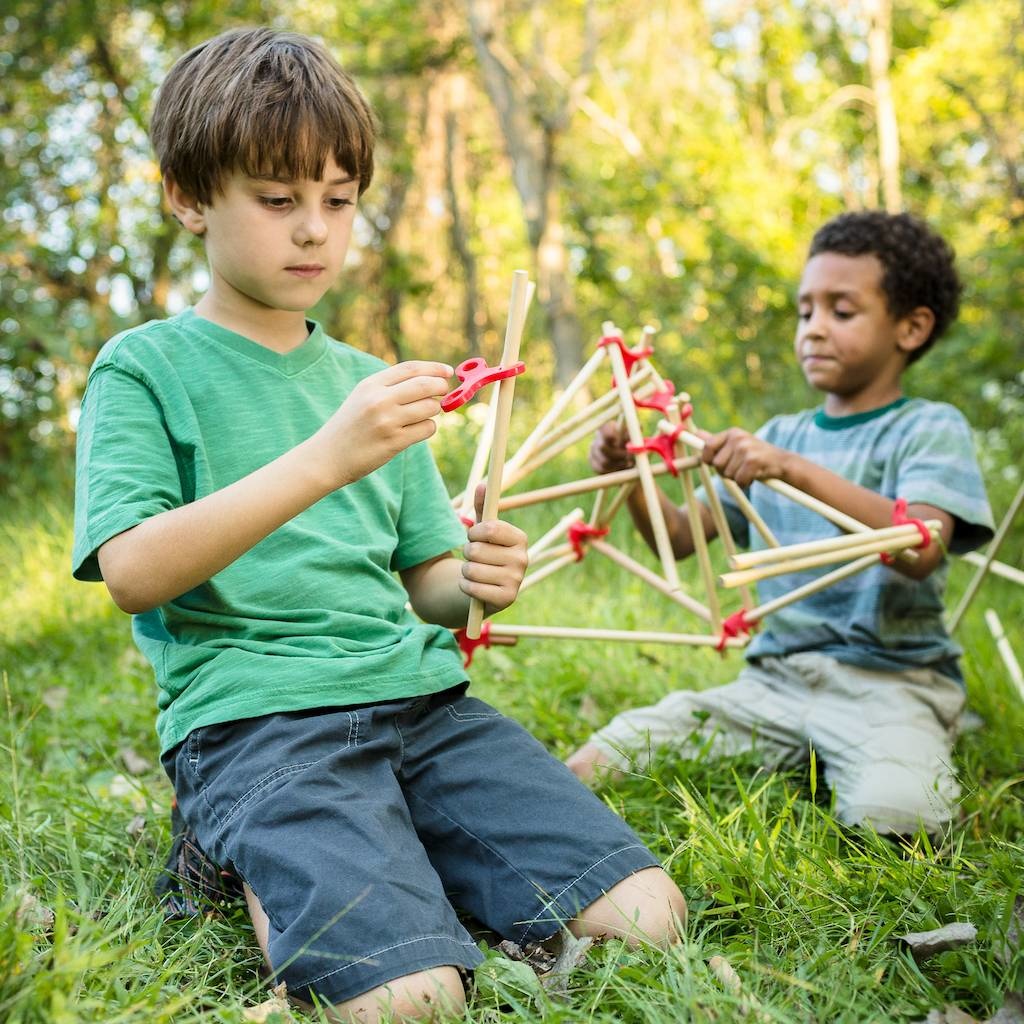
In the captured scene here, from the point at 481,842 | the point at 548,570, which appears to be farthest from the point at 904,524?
the point at 481,842

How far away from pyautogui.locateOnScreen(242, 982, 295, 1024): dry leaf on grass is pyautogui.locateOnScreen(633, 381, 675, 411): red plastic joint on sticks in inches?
49.1

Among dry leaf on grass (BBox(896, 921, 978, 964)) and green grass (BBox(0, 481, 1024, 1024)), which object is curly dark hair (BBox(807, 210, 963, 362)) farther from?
dry leaf on grass (BBox(896, 921, 978, 964))

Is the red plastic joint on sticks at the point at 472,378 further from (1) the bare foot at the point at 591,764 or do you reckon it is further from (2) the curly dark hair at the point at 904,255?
(2) the curly dark hair at the point at 904,255

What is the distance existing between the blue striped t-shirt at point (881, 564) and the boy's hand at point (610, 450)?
0.37 m

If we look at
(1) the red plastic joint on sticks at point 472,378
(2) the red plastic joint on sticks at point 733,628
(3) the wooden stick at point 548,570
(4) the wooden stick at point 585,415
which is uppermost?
(1) the red plastic joint on sticks at point 472,378

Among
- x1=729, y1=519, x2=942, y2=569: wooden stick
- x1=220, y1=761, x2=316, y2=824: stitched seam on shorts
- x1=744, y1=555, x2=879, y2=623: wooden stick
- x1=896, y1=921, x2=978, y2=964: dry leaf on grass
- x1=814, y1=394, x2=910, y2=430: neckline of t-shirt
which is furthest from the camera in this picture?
x1=814, y1=394, x2=910, y2=430: neckline of t-shirt

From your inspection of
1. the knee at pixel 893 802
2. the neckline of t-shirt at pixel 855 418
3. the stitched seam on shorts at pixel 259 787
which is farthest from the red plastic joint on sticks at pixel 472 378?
the neckline of t-shirt at pixel 855 418

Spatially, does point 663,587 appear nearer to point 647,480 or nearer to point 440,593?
point 647,480

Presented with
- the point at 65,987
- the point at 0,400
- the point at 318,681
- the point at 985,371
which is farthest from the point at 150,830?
the point at 985,371

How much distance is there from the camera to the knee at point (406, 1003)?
1320 mm

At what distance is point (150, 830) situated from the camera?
193cm

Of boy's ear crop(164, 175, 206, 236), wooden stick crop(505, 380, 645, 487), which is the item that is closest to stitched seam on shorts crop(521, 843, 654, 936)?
wooden stick crop(505, 380, 645, 487)

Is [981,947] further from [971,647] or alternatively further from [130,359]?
[971,647]

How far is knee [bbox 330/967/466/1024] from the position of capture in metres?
1.32
